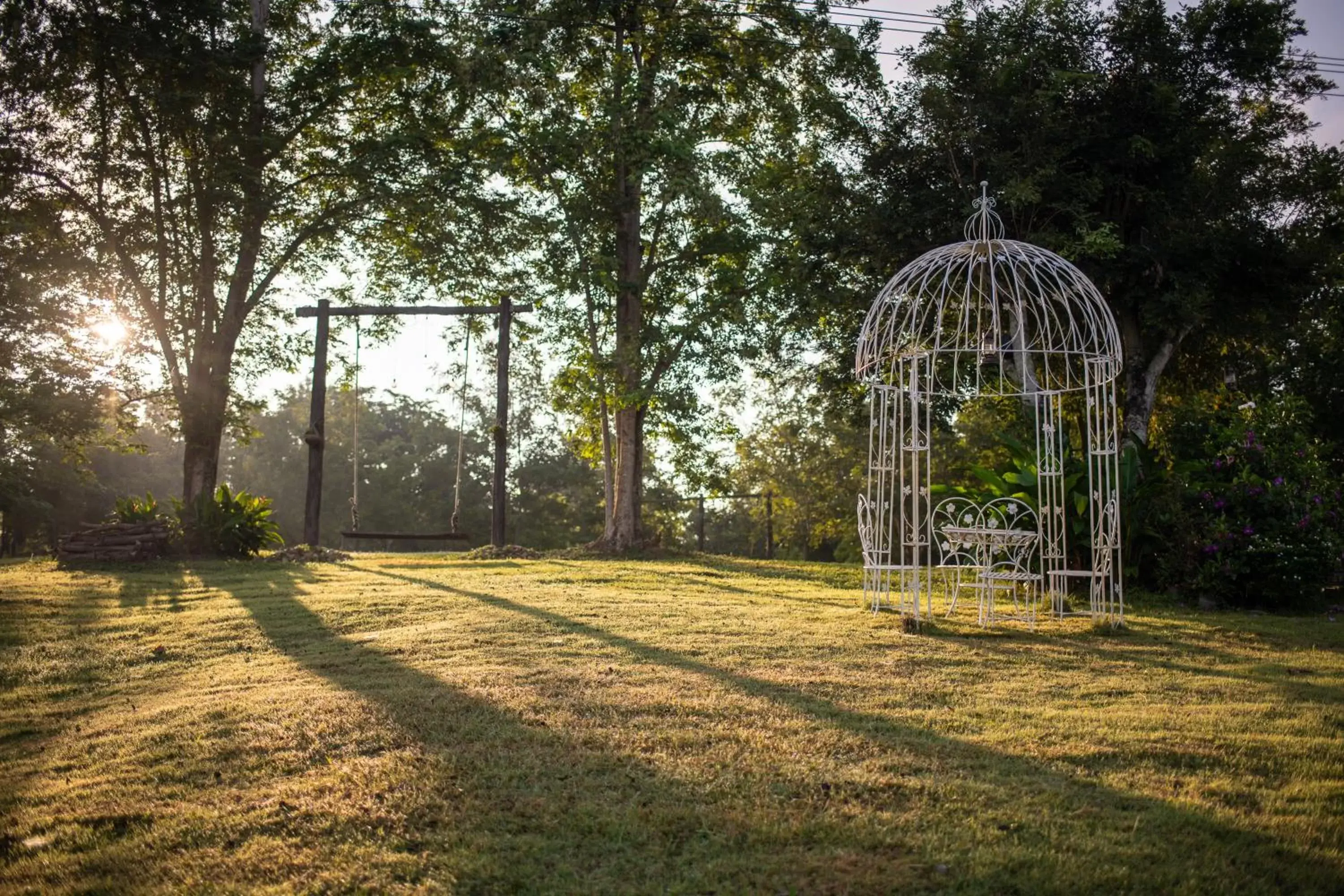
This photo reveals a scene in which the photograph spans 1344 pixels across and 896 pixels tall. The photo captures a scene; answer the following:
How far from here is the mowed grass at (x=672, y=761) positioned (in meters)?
2.95

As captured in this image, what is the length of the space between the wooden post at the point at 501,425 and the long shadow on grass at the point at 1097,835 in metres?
12.6

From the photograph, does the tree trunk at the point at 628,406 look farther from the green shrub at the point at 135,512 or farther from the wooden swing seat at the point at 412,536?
the green shrub at the point at 135,512

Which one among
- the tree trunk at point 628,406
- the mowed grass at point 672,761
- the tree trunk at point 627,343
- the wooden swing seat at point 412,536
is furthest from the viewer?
the tree trunk at point 628,406

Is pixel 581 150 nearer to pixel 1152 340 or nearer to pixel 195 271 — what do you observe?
pixel 195 271

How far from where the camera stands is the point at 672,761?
383 cm

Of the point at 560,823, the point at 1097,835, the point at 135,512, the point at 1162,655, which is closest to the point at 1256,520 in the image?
the point at 1162,655

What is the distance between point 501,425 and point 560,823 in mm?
13560

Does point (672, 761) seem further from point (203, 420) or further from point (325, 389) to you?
point (203, 420)

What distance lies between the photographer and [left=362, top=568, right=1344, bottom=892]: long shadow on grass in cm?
280

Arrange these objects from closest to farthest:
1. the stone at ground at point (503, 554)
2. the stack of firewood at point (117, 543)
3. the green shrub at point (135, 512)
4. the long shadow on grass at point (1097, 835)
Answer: the long shadow on grass at point (1097, 835) → the stack of firewood at point (117, 543) → the green shrub at point (135, 512) → the stone at ground at point (503, 554)

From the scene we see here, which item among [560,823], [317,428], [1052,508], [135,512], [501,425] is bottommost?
[560,823]

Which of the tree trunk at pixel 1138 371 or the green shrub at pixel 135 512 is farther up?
the tree trunk at pixel 1138 371

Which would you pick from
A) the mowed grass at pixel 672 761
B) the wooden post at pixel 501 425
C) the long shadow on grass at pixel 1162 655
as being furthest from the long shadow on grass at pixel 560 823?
the wooden post at pixel 501 425

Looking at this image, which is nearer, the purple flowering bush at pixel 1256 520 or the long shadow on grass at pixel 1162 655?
the long shadow on grass at pixel 1162 655
